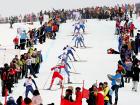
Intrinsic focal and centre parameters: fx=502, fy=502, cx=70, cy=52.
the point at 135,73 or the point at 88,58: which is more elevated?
the point at 135,73

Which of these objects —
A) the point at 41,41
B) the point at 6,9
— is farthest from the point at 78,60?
the point at 6,9

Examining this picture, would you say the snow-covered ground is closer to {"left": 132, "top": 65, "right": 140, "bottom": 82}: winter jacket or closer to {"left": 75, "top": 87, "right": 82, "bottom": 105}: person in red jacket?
{"left": 132, "top": 65, "right": 140, "bottom": 82}: winter jacket

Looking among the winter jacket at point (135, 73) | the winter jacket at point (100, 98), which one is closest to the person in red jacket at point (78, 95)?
the winter jacket at point (100, 98)

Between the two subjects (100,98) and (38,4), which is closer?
(100,98)

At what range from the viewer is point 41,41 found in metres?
39.0

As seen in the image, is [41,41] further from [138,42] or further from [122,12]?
[122,12]

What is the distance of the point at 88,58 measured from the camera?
33812mm

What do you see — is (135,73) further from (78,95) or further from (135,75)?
(78,95)

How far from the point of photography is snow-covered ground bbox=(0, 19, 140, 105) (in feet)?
79.2

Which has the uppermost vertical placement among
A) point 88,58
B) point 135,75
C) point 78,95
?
point 78,95

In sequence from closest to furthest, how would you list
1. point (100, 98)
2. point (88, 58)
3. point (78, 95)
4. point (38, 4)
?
1. point (100, 98)
2. point (78, 95)
3. point (88, 58)
4. point (38, 4)

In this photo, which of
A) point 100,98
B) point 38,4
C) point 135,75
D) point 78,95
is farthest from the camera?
point 38,4

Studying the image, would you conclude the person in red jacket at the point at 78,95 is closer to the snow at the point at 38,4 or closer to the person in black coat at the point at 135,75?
the person in black coat at the point at 135,75

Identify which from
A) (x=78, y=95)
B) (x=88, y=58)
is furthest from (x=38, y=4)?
(x=78, y=95)
